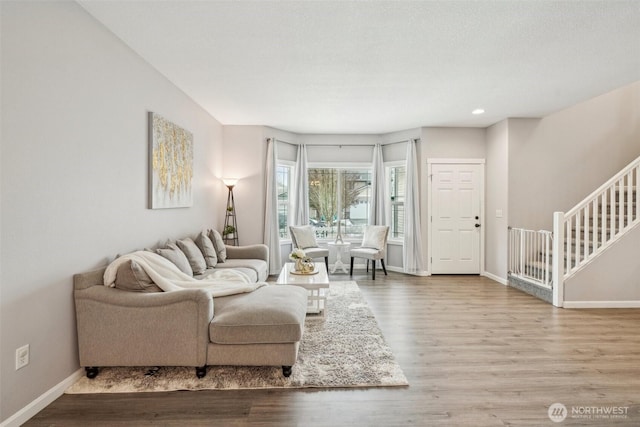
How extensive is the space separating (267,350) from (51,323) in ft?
4.69

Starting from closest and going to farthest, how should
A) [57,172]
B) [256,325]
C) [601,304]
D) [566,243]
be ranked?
[57,172]
[256,325]
[601,304]
[566,243]

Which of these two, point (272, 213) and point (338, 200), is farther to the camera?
point (338, 200)

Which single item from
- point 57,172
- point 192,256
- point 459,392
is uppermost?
point 57,172

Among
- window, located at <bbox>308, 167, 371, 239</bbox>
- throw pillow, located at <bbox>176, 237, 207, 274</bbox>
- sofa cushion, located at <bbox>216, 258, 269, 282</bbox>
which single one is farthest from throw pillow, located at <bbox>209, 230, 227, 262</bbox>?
window, located at <bbox>308, 167, 371, 239</bbox>

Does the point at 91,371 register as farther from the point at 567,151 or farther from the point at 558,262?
the point at 567,151

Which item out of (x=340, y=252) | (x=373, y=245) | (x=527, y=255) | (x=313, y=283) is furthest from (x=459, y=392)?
(x=340, y=252)

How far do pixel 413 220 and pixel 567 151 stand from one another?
2673 mm

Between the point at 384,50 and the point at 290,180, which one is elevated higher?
the point at 384,50

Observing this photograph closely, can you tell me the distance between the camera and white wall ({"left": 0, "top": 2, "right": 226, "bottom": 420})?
6.74 ft

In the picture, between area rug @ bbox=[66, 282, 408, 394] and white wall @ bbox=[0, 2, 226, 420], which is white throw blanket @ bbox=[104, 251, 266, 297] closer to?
white wall @ bbox=[0, 2, 226, 420]

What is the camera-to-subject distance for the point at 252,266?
4.76 m

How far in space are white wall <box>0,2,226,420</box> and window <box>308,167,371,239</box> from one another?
13.9 ft

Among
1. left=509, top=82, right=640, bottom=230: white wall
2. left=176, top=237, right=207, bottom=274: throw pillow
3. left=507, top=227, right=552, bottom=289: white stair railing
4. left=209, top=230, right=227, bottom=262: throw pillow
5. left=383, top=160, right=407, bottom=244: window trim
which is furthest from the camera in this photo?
left=383, top=160, right=407, bottom=244: window trim

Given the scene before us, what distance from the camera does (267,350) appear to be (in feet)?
8.66
